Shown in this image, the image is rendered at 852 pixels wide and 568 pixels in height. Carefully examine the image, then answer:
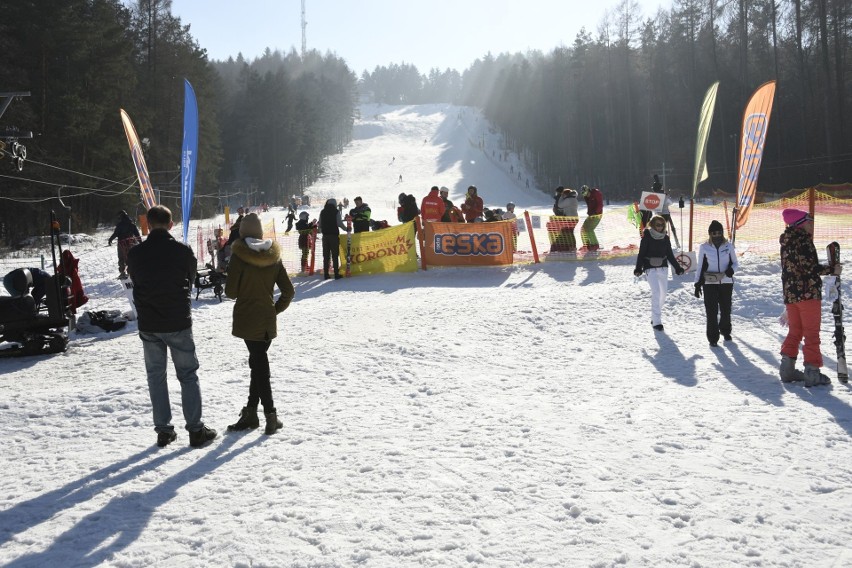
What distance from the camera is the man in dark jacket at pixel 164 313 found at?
15.8 ft

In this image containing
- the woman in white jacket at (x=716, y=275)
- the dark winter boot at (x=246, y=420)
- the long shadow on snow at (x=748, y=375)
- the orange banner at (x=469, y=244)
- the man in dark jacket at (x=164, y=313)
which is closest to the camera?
the man in dark jacket at (x=164, y=313)

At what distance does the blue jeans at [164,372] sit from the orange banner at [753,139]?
419 inches

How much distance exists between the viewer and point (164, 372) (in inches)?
194

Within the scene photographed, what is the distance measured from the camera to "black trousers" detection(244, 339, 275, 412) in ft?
17.1

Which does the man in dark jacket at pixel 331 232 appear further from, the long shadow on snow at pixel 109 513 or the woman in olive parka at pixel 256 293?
the long shadow on snow at pixel 109 513

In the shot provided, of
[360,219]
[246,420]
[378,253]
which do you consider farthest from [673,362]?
[360,219]

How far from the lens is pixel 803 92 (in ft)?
165

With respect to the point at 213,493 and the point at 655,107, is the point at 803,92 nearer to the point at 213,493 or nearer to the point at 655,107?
the point at 655,107

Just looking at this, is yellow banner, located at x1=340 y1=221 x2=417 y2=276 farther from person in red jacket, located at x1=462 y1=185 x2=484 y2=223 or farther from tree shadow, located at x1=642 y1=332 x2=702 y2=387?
tree shadow, located at x1=642 y1=332 x2=702 y2=387

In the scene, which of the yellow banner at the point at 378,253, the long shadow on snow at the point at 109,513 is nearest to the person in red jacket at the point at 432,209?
the yellow banner at the point at 378,253

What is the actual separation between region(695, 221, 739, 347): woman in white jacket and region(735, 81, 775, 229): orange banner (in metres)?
4.35

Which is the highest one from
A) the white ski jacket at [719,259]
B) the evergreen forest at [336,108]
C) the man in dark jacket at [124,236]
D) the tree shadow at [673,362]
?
the evergreen forest at [336,108]

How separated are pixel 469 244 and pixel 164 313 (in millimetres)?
10937

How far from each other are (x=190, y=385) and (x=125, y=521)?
136 centimetres
